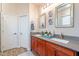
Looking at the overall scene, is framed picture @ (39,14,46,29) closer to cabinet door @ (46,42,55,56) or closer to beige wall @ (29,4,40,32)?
beige wall @ (29,4,40,32)

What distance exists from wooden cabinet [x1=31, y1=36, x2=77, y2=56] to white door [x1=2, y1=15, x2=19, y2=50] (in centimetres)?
35

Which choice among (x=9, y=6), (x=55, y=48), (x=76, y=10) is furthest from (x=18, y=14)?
(x=76, y=10)

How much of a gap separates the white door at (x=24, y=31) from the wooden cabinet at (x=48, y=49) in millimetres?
141

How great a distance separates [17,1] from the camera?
2.01 meters

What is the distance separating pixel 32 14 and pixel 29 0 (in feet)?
0.80

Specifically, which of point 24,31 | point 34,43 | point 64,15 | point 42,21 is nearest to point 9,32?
point 24,31

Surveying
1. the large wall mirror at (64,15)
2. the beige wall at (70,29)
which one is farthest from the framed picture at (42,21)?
the large wall mirror at (64,15)

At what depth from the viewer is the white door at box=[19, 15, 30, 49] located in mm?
2119

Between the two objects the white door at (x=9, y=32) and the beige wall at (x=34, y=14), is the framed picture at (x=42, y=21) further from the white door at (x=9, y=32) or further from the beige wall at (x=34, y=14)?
the white door at (x=9, y=32)

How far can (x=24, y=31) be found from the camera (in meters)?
2.16

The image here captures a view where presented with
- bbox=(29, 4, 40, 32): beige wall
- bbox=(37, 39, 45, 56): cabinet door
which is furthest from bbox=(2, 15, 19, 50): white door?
bbox=(37, 39, 45, 56): cabinet door

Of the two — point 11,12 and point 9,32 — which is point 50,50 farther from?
point 11,12

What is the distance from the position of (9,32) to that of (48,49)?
2.47ft

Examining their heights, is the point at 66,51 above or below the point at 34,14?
below
